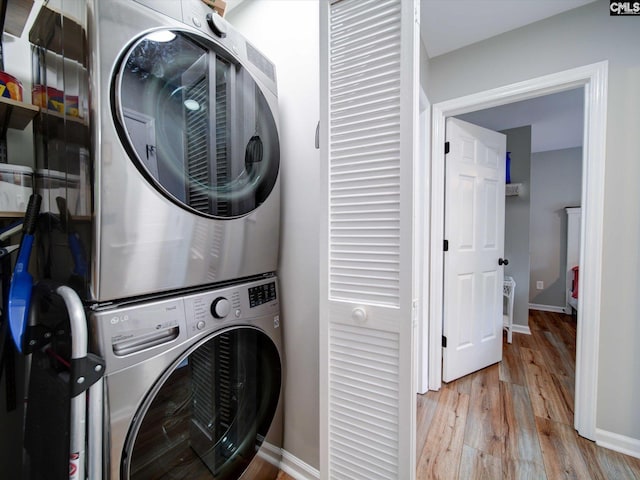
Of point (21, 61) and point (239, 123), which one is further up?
point (21, 61)

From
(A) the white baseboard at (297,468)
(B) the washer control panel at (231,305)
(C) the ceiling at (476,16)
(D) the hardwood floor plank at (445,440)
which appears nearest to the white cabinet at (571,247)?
(D) the hardwood floor plank at (445,440)

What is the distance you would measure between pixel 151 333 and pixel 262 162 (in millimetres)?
701

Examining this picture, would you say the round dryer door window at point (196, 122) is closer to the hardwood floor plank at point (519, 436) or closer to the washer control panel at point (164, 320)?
the washer control panel at point (164, 320)

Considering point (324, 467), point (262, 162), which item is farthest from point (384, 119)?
point (324, 467)

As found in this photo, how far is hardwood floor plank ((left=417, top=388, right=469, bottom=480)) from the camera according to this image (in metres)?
1.36

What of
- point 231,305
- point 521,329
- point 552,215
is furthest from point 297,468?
point 552,215

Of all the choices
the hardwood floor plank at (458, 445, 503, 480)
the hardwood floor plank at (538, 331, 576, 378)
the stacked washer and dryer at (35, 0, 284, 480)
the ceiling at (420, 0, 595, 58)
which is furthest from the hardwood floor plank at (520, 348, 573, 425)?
the ceiling at (420, 0, 595, 58)

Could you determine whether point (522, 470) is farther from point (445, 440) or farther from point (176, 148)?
point (176, 148)

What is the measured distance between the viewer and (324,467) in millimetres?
826

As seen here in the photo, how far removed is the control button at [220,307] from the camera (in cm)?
87

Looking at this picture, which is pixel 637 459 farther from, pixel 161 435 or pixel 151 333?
pixel 151 333

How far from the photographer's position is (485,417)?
1741mm

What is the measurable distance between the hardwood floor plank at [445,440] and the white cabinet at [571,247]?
321cm

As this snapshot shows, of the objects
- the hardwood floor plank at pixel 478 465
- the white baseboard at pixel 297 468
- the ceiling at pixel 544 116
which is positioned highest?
the ceiling at pixel 544 116
